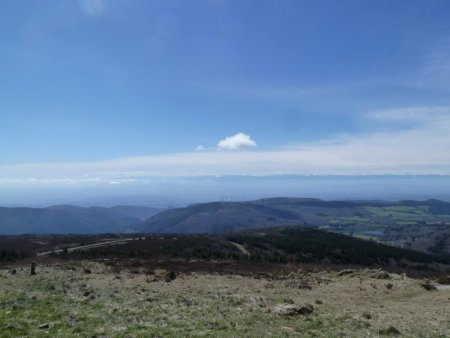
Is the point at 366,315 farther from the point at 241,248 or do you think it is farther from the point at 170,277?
the point at 241,248

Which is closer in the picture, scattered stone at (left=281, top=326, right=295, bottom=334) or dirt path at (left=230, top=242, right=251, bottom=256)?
scattered stone at (left=281, top=326, right=295, bottom=334)

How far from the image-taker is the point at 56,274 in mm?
35906

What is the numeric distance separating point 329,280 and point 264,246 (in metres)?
57.2

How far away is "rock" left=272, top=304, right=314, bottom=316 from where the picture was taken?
20.7 metres

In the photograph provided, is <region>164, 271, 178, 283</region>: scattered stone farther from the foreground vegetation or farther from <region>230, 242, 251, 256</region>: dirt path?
<region>230, 242, 251, 256</region>: dirt path

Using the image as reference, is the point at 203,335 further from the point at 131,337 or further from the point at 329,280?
the point at 329,280

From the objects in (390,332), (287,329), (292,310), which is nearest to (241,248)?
(292,310)

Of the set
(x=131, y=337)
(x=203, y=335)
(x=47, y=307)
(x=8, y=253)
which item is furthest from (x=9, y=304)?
(x=8, y=253)

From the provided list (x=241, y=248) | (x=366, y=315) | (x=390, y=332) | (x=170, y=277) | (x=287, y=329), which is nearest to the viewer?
(x=287, y=329)

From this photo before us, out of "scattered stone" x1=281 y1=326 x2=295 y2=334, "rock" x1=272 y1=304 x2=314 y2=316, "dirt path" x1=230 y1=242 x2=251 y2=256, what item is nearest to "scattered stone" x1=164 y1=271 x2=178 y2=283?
"rock" x1=272 y1=304 x2=314 y2=316

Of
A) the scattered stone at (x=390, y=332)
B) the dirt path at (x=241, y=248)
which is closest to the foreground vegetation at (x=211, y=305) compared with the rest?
the scattered stone at (x=390, y=332)

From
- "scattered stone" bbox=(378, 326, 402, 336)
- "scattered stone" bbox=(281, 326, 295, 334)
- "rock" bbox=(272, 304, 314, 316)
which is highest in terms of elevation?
"scattered stone" bbox=(281, 326, 295, 334)

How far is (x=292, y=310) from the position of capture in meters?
21.0

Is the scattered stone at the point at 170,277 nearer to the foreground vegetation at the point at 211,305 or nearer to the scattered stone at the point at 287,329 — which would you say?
the foreground vegetation at the point at 211,305
